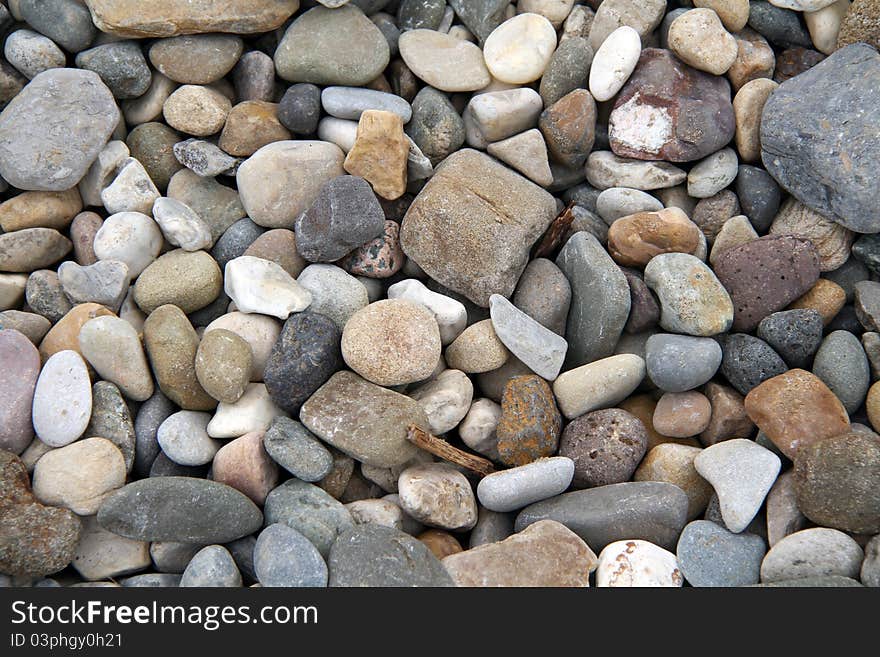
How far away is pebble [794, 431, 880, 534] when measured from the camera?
180cm

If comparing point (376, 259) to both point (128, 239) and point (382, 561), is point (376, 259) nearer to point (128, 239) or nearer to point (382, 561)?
point (128, 239)

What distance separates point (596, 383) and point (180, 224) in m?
1.26

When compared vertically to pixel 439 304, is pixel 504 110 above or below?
above

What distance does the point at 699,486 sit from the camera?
2035 millimetres

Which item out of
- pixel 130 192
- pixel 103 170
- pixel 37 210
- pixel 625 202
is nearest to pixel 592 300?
pixel 625 202

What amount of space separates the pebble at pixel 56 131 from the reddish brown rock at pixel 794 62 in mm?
2052

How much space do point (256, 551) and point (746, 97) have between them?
1.89m

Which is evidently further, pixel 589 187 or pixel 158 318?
pixel 589 187

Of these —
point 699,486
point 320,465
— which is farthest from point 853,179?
point 320,465

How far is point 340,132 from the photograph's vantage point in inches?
94.6

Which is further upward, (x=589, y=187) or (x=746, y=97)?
(x=746, y=97)

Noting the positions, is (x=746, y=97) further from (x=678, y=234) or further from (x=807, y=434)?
(x=807, y=434)

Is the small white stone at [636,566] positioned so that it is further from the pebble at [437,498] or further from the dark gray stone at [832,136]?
the dark gray stone at [832,136]

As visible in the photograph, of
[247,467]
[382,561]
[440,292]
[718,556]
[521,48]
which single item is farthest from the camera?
[521,48]
